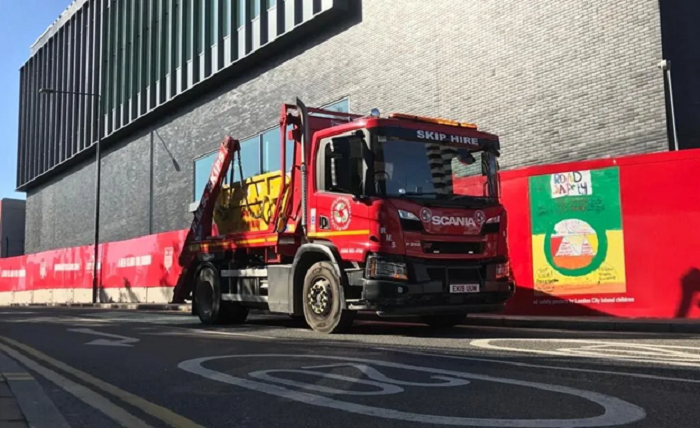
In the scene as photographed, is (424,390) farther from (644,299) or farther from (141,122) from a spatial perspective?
(141,122)

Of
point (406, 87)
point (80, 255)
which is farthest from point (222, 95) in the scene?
point (80, 255)

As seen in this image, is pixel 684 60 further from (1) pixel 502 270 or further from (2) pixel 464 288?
(2) pixel 464 288

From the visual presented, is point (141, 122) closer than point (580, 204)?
No

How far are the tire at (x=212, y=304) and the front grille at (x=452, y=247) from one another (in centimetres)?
500

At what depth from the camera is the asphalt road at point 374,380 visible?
4.26 meters

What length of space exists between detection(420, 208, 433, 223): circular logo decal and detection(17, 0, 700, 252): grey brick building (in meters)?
5.14

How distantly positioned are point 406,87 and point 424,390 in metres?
13.6

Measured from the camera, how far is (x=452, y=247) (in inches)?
359

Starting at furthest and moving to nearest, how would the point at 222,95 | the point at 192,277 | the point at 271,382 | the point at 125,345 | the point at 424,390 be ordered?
the point at 222,95 → the point at 192,277 → the point at 125,345 → the point at 271,382 → the point at 424,390

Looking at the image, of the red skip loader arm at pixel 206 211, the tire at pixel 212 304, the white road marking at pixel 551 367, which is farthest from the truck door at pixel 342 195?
the red skip loader arm at pixel 206 211

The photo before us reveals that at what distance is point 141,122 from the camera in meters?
31.7

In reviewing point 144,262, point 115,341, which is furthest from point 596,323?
point 144,262

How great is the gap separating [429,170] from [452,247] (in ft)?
3.88

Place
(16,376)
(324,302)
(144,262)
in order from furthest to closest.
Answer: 1. (144,262)
2. (324,302)
3. (16,376)
